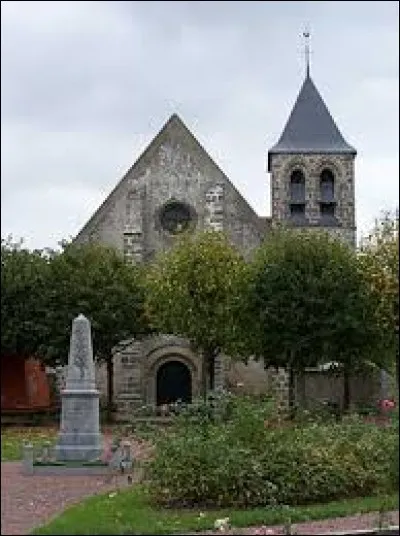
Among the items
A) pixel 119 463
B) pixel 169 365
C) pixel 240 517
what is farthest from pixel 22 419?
pixel 169 365

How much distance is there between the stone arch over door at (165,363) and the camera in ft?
144

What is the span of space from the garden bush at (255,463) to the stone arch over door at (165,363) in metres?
27.0

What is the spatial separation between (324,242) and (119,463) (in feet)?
69.6

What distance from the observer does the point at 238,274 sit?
3772 cm

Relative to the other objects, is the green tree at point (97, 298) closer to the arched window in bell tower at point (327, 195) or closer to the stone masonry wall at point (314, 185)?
the stone masonry wall at point (314, 185)

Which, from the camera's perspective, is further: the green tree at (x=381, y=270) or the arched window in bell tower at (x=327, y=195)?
the arched window in bell tower at (x=327, y=195)

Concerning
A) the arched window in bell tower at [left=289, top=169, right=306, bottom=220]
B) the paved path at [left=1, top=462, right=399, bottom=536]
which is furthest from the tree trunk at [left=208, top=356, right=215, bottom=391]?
the paved path at [left=1, top=462, right=399, bottom=536]

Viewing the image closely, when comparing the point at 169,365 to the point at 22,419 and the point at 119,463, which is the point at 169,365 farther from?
the point at 22,419

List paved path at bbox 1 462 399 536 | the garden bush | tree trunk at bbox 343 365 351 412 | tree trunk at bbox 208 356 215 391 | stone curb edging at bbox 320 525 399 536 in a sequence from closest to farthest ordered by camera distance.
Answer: paved path at bbox 1 462 399 536, stone curb edging at bbox 320 525 399 536, the garden bush, tree trunk at bbox 343 365 351 412, tree trunk at bbox 208 356 215 391

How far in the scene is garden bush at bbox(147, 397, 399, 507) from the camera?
14.9 m

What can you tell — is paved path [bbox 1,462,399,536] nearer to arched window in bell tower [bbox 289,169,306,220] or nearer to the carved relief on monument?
the carved relief on monument

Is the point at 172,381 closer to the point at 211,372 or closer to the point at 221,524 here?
the point at 211,372

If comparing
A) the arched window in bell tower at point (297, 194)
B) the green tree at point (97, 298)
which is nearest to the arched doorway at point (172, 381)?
the green tree at point (97, 298)

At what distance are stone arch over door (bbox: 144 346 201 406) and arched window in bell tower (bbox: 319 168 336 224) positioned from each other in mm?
11044
